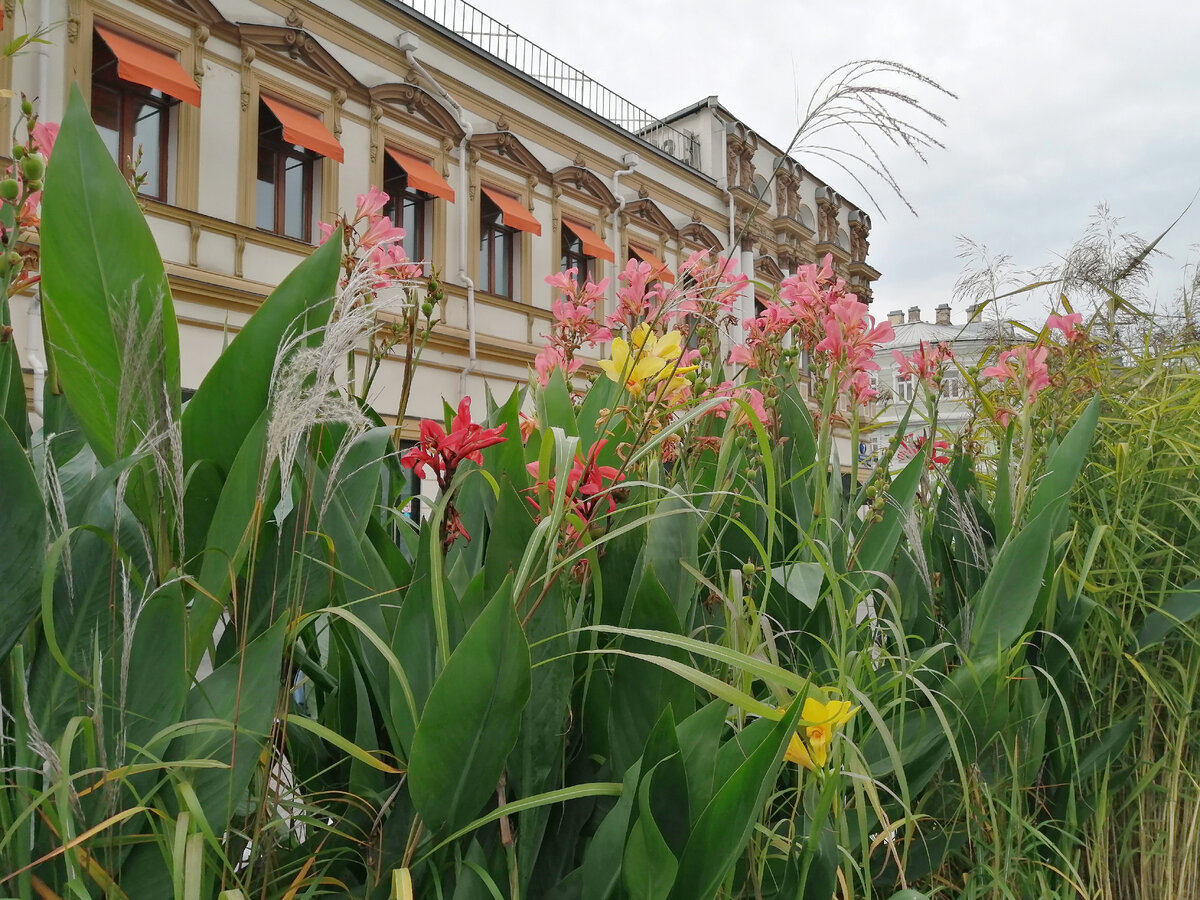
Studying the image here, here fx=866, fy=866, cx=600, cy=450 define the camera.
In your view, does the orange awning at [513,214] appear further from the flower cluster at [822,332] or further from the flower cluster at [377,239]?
the flower cluster at [377,239]

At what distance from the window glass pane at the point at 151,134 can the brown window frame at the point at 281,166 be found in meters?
0.80

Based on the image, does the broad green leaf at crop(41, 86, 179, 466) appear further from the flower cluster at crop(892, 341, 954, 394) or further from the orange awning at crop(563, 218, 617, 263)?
the orange awning at crop(563, 218, 617, 263)

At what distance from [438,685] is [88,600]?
0.26 meters

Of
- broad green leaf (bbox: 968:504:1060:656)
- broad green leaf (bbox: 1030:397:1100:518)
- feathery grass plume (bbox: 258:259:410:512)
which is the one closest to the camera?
feathery grass plume (bbox: 258:259:410:512)

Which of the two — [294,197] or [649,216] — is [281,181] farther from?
[649,216]

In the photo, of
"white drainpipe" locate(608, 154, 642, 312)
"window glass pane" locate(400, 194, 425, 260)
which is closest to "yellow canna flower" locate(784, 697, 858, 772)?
"window glass pane" locate(400, 194, 425, 260)

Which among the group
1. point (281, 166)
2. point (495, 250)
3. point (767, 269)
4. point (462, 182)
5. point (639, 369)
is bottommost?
point (639, 369)

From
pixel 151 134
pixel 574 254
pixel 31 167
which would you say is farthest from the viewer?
pixel 574 254

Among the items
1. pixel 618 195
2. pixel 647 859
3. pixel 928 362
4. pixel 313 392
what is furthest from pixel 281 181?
pixel 647 859

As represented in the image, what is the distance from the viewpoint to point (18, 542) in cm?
54

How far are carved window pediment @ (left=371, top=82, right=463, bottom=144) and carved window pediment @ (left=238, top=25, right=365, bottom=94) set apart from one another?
0.27 m

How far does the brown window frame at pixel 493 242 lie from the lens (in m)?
9.77

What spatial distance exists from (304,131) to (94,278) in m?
7.75

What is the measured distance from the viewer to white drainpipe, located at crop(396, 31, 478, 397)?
28.5 feet
